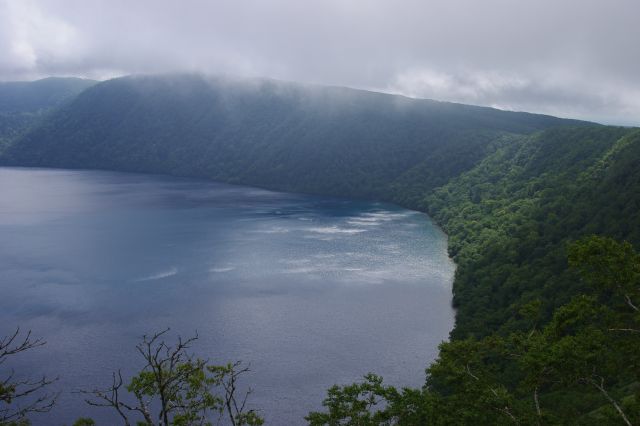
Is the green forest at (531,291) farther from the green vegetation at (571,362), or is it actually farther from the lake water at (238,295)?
the lake water at (238,295)

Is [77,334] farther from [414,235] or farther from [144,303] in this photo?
[414,235]

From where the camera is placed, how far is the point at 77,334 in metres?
65.1

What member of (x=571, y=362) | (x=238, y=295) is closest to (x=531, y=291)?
(x=238, y=295)

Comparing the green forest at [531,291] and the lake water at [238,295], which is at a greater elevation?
the green forest at [531,291]

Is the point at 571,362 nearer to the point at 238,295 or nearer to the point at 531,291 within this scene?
the point at 531,291

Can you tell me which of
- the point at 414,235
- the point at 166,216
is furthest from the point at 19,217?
the point at 414,235

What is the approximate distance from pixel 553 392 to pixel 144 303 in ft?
191

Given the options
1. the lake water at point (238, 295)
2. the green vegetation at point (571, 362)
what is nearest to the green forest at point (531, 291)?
the green vegetation at point (571, 362)

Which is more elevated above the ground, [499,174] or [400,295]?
[499,174]

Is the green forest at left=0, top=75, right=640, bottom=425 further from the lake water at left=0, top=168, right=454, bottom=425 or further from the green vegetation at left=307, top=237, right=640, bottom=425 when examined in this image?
the lake water at left=0, top=168, right=454, bottom=425

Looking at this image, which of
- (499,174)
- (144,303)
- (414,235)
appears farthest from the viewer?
(499,174)

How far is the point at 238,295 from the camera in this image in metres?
82.0

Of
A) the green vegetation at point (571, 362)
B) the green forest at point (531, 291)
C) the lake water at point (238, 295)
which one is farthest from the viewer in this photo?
the lake water at point (238, 295)

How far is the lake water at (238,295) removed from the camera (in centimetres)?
5728
